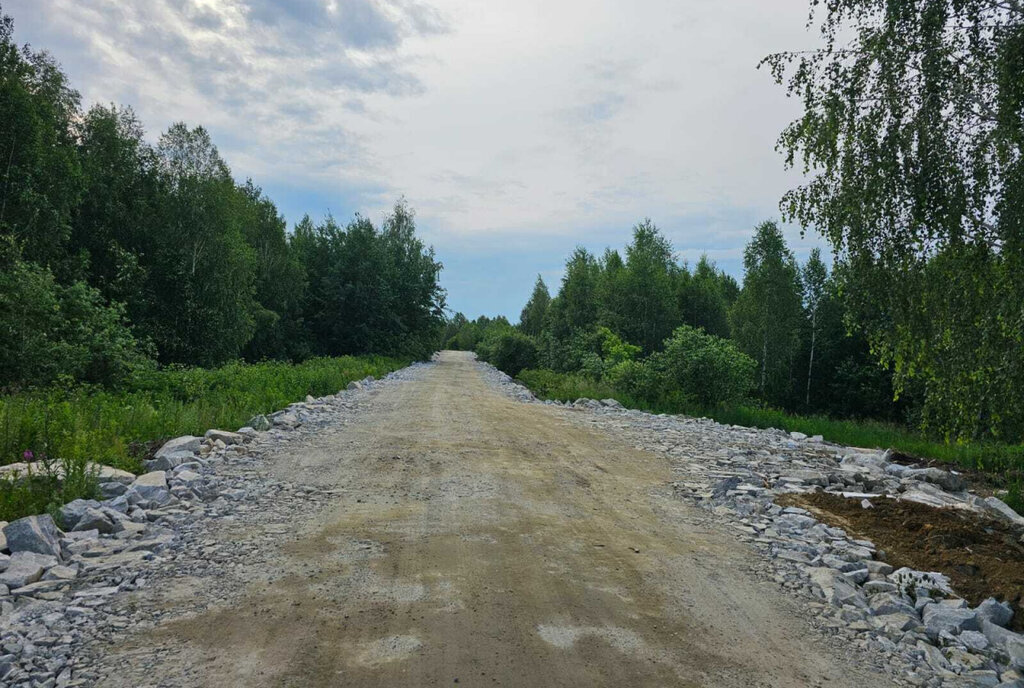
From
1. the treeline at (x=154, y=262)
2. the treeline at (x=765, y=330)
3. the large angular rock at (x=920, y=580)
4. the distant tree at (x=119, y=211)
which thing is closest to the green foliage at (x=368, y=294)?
the treeline at (x=154, y=262)

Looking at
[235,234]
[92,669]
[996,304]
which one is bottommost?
[92,669]

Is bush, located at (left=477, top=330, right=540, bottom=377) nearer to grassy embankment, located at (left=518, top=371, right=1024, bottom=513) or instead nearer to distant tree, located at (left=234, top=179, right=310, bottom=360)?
distant tree, located at (left=234, top=179, right=310, bottom=360)

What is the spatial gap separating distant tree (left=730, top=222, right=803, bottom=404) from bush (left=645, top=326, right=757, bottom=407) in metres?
23.4

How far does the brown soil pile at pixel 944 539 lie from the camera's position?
469 cm

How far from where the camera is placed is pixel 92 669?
3.16 m

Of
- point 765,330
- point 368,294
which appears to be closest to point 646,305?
point 765,330

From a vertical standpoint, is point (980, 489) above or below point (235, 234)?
below

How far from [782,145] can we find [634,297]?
36597 millimetres

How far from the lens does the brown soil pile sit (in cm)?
469

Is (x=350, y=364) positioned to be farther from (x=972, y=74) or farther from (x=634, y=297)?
(x=972, y=74)

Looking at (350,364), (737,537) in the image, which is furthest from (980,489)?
(350,364)

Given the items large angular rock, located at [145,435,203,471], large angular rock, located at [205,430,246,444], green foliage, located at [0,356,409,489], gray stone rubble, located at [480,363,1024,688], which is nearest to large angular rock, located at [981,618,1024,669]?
gray stone rubble, located at [480,363,1024,688]

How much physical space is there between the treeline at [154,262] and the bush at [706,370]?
15.2m

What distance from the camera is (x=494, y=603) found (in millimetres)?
4055
